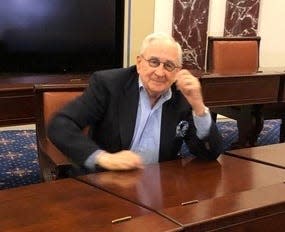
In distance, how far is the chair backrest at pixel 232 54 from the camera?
13.7 ft

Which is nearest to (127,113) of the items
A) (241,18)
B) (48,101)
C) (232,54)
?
(48,101)

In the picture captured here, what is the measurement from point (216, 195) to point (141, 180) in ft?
0.86

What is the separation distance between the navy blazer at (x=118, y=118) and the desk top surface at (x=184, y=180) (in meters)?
0.15

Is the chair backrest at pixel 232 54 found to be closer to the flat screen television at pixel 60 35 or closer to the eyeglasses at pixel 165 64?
the flat screen television at pixel 60 35

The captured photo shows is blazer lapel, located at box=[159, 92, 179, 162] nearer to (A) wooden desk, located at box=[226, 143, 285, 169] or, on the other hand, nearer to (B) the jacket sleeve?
(B) the jacket sleeve

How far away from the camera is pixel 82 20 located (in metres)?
4.71

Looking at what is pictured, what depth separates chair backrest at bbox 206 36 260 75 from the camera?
416cm

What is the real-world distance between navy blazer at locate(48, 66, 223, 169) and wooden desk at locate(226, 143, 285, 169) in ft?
0.32

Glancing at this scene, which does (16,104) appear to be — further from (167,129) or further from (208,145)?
(208,145)

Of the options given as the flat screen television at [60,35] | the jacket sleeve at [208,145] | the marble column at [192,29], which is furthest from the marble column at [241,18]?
the jacket sleeve at [208,145]

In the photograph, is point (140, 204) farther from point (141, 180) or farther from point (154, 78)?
point (154, 78)

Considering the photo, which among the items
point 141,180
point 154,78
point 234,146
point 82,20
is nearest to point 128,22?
point 82,20

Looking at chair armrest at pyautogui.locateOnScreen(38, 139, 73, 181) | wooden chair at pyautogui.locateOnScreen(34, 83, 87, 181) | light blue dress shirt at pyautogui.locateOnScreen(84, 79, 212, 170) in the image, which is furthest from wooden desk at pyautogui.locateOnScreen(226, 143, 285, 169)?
wooden chair at pyautogui.locateOnScreen(34, 83, 87, 181)

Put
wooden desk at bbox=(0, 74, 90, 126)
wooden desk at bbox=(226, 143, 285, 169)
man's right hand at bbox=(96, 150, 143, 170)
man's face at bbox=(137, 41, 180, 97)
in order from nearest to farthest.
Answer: man's right hand at bbox=(96, 150, 143, 170) < wooden desk at bbox=(226, 143, 285, 169) < man's face at bbox=(137, 41, 180, 97) < wooden desk at bbox=(0, 74, 90, 126)
